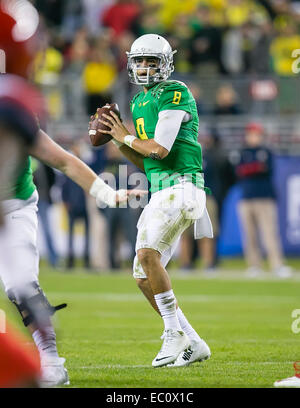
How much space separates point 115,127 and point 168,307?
1.27 m

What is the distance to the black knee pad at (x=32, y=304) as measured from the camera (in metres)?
5.57

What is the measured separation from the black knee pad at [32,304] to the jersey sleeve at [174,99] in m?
1.76

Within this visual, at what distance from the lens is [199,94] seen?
17422mm

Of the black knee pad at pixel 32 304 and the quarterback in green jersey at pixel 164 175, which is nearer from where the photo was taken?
the black knee pad at pixel 32 304

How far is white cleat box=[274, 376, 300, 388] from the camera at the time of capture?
5555 millimetres

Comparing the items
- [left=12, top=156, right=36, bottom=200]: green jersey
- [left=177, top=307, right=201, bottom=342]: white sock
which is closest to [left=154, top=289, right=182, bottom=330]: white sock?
[left=177, top=307, right=201, bottom=342]: white sock

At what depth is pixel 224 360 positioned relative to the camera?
698 cm

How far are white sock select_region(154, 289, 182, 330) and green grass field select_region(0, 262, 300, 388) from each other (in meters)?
0.31

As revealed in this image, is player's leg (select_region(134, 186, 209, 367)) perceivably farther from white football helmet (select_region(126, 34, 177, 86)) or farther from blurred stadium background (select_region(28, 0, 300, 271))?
blurred stadium background (select_region(28, 0, 300, 271))

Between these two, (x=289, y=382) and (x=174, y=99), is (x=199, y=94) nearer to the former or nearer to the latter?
(x=174, y=99)

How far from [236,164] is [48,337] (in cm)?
1153

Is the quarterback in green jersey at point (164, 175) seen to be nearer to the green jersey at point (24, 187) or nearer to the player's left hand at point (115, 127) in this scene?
the player's left hand at point (115, 127)

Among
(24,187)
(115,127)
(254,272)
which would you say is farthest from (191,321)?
(254,272)

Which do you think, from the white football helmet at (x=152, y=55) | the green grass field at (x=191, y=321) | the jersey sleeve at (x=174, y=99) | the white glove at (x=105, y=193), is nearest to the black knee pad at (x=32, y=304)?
the green grass field at (x=191, y=321)
